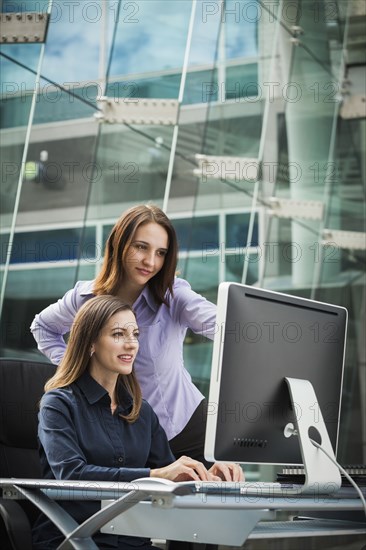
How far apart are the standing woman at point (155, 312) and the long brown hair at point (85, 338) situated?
11.5 inches

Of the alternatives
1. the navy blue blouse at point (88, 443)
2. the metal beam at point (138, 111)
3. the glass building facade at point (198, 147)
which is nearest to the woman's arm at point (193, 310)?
the navy blue blouse at point (88, 443)

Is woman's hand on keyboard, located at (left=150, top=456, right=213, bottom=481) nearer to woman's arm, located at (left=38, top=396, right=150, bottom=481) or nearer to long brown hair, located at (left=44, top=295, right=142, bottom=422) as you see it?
woman's arm, located at (left=38, top=396, right=150, bottom=481)

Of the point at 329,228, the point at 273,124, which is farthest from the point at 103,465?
the point at 329,228

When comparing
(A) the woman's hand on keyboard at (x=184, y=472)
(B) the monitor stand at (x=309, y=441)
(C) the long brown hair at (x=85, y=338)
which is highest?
(C) the long brown hair at (x=85, y=338)

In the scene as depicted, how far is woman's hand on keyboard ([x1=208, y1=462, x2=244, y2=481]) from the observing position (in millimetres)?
2205

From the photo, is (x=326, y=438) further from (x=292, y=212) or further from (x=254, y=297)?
Answer: (x=292, y=212)

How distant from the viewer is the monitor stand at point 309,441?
2.13 m

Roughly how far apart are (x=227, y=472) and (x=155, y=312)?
727mm

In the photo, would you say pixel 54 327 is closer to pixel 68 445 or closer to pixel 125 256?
pixel 125 256

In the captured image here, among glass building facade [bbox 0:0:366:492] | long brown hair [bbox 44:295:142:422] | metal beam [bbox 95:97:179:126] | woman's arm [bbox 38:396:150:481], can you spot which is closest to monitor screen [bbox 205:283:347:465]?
woman's arm [bbox 38:396:150:481]

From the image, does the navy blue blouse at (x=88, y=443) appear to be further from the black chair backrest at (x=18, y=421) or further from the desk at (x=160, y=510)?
the black chair backrest at (x=18, y=421)

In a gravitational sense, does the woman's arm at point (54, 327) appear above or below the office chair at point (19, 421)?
above

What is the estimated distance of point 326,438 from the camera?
2.24 metres

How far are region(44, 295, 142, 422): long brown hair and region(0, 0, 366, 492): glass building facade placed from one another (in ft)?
6.34
